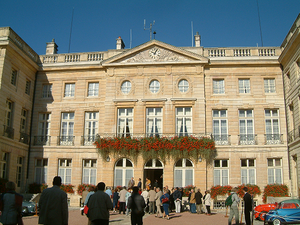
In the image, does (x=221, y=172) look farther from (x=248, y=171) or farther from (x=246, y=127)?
(x=246, y=127)

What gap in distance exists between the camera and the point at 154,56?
73.5 feet

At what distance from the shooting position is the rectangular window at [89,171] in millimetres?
21659

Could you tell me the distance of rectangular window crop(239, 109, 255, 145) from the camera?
21094 mm

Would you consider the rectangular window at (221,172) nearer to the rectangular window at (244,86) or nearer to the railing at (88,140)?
the rectangular window at (244,86)

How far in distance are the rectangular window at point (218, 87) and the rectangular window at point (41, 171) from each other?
12.6 meters

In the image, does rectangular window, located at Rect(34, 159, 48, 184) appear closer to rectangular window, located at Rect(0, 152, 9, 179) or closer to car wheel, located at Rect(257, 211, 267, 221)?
rectangular window, located at Rect(0, 152, 9, 179)

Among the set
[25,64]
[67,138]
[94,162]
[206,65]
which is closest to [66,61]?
[25,64]

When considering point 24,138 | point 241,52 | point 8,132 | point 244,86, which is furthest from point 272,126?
point 8,132

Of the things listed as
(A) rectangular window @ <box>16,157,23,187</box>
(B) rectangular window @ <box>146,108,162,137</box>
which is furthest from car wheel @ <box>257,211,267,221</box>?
(A) rectangular window @ <box>16,157,23,187</box>

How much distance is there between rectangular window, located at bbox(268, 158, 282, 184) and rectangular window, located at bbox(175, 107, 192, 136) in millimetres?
5517

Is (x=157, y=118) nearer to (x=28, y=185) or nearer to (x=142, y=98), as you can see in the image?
(x=142, y=98)

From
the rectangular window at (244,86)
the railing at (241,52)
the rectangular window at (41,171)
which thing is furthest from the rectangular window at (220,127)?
the rectangular window at (41,171)

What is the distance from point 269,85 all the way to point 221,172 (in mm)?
6737

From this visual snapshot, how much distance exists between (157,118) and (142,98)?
1683mm
